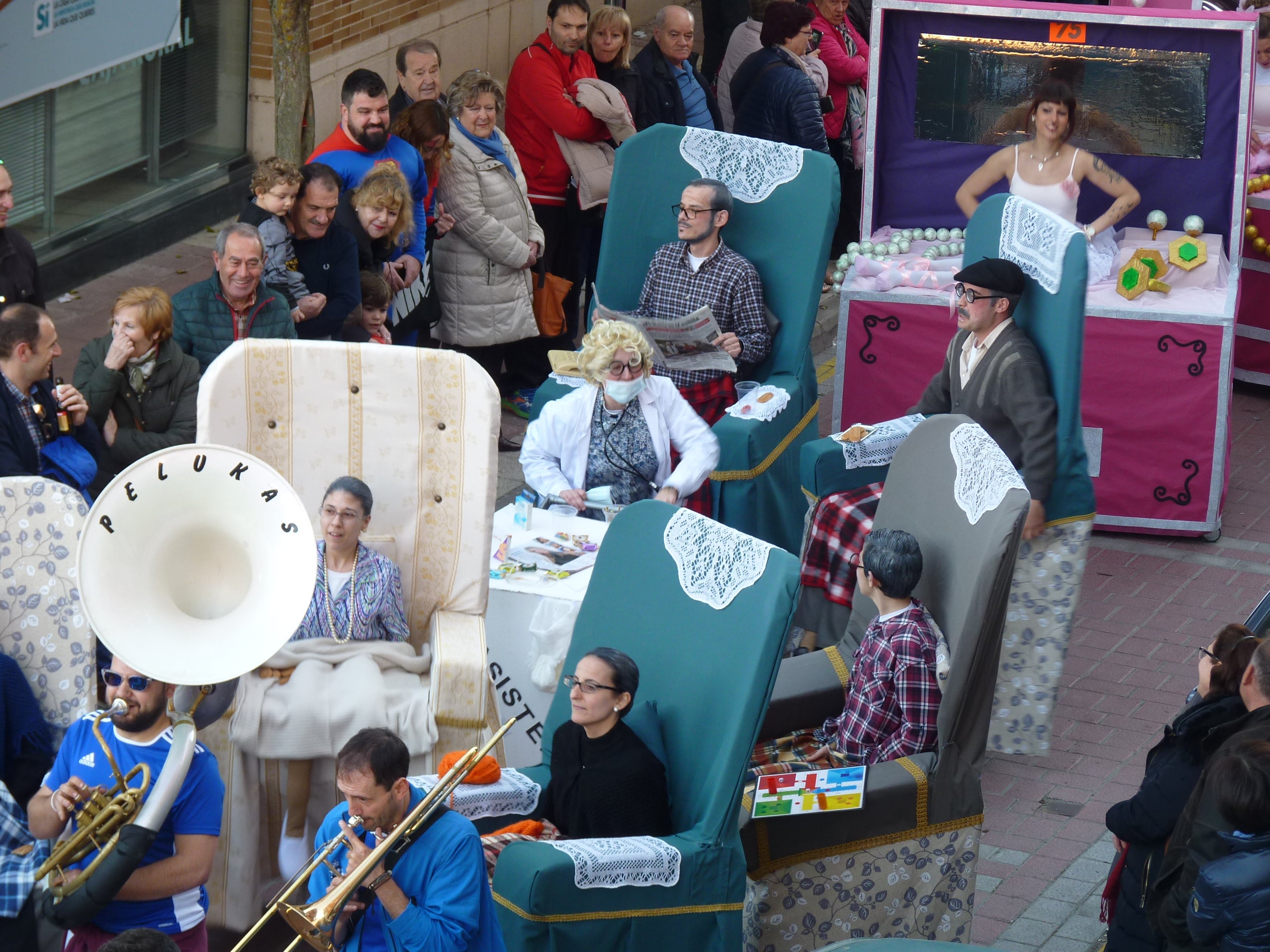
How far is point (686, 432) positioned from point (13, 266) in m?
2.68

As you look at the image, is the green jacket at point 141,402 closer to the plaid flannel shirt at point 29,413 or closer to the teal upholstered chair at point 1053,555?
the plaid flannel shirt at point 29,413

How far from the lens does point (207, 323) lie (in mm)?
6113

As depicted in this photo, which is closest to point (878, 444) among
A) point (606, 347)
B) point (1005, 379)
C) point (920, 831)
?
point (1005, 379)

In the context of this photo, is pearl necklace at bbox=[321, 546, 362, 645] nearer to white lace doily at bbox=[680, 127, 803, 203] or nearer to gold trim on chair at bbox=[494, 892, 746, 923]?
gold trim on chair at bbox=[494, 892, 746, 923]

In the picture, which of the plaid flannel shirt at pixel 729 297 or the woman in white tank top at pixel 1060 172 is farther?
the woman in white tank top at pixel 1060 172

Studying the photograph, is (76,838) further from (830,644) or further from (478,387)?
(830,644)

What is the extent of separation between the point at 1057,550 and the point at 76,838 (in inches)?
147

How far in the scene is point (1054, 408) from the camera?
6.06 meters

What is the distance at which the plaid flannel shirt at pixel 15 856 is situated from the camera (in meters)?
4.00

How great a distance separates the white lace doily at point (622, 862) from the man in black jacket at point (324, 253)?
9.86 feet

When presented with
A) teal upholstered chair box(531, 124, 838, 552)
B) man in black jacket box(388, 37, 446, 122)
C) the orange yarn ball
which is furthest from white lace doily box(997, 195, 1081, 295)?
the orange yarn ball

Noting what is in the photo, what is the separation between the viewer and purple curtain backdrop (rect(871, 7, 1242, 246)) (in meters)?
7.92

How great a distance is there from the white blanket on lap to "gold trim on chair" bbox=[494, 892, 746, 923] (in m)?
0.87

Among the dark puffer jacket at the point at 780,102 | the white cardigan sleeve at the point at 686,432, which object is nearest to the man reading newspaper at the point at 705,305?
the white cardigan sleeve at the point at 686,432
